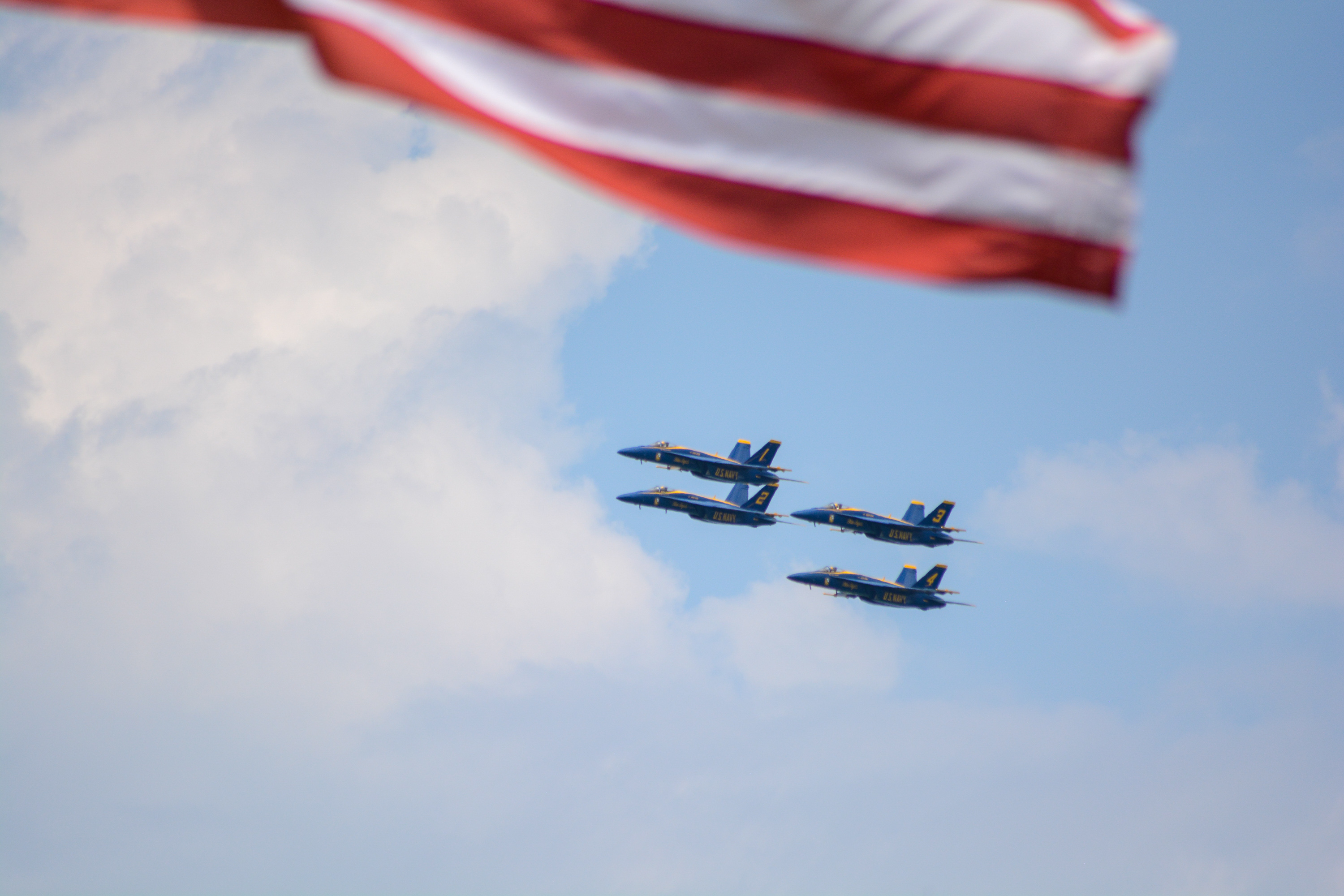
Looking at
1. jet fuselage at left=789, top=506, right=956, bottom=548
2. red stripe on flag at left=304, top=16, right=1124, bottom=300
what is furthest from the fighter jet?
red stripe on flag at left=304, top=16, right=1124, bottom=300

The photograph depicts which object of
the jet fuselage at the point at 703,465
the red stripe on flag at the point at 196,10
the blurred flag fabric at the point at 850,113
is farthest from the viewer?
the jet fuselage at the point at 703,465

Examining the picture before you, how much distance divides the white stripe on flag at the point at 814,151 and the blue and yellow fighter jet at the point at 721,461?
4687 inches

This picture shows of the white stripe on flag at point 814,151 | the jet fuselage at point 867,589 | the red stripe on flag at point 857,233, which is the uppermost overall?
the jet fuselage at point 867,589

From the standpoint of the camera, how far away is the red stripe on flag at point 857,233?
10.6 meters

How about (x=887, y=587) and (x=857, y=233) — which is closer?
(x=857, y=233)

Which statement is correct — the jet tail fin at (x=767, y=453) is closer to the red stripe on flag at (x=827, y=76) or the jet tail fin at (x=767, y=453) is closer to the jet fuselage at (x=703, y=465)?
the jet fuselage at (x=703, y=465)

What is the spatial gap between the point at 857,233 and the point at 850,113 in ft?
2.45

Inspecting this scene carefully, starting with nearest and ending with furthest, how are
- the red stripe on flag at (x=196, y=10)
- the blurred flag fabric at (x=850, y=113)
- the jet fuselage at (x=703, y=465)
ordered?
the red stripe on flag at (x=196, y=10)
the blurred flag fabric at (x=850, y=113)
the jet fuselage at (x=703, y=465)

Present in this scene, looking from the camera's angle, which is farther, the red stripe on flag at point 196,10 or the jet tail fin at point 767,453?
the jet tail fin at point 767,453

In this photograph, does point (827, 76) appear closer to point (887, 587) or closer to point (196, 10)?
point (196, 10)

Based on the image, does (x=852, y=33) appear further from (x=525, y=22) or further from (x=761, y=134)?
(x=525, y=22)

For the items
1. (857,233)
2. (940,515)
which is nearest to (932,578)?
(940,515)

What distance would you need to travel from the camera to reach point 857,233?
10805mm

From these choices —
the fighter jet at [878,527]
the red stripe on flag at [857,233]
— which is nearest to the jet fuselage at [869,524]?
the fighter jet at [878,527]
